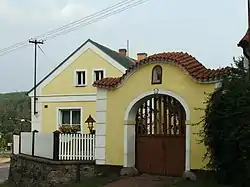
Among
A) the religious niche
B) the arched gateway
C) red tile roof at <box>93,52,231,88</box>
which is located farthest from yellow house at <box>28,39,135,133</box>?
the religious niche

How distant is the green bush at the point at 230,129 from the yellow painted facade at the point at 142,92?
1.28m

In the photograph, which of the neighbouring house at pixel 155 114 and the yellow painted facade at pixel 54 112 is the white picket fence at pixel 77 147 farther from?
the yellow painted facade at pixel 54 112

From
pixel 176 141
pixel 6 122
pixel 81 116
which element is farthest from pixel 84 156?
pixel 6 122

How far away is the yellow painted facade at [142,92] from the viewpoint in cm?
1764

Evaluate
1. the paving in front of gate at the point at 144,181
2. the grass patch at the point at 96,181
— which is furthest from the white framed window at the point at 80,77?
the paving in front of gate at the point at 144,181

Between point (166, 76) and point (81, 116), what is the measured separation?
20.6 m

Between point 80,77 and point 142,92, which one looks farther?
point 80,77

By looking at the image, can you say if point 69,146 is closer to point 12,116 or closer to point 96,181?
point 96,181

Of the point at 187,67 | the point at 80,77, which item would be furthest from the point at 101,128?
the point at 80,77

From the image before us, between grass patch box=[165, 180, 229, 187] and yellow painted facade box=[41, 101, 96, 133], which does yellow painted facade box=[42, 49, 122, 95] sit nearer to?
yellow painted facade box=[41, 101, 96, 133]

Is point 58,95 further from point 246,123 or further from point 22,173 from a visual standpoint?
point 246,123

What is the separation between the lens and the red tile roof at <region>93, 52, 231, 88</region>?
17.2 m

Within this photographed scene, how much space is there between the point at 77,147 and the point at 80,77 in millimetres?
19567

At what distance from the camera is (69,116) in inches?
1564
